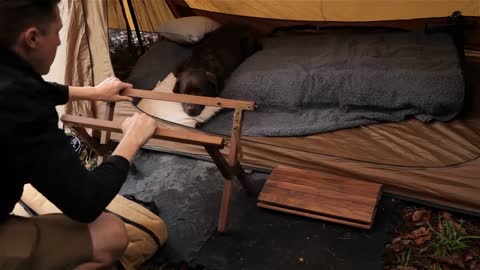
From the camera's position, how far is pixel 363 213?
7.34 feet

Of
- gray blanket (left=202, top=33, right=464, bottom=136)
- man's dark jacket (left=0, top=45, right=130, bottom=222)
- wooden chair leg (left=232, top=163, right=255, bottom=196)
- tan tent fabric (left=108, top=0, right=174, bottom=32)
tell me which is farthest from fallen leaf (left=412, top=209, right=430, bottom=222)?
tan tent fabric (left=108, top=0, right=174, bottom=32)

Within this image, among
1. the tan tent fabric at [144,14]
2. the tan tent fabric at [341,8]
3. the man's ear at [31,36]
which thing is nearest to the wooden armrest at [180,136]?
the man's ear at [31,36]

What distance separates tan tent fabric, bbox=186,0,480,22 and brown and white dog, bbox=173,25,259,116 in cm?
28

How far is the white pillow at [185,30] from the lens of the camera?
3.66 m

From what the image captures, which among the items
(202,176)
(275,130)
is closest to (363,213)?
(275,130)

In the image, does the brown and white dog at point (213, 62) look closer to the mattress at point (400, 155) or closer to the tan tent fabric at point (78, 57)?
the mattress at point (400, 155)

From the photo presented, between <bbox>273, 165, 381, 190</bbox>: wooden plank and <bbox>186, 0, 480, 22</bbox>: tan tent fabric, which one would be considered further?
<bbox>186, 0, 480, 22</bbox>: tan tent fabric

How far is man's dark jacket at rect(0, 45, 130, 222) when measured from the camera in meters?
1.22

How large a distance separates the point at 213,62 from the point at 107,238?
1917 mm

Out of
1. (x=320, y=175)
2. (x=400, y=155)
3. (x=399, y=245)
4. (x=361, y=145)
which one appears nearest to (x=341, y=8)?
(x=361, y=145)

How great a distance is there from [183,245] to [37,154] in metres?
1.13

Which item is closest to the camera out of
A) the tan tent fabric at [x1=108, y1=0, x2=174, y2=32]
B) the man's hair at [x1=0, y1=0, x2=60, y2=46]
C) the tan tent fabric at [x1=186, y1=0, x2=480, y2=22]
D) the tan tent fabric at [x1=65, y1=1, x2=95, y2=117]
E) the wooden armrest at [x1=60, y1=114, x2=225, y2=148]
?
the man's hair at [x1=0, y1=0, x2=60, y2=46]

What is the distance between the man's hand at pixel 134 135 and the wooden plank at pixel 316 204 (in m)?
0.92

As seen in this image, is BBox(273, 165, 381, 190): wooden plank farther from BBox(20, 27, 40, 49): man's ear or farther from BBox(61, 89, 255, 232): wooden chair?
BBox(20, 27, 40, 49): man's ear
